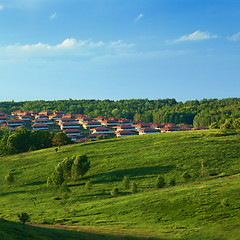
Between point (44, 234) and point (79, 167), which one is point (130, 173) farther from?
point (44, 234)

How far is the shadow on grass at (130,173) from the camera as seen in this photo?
79625 millimetres

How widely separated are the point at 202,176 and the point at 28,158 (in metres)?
60.8

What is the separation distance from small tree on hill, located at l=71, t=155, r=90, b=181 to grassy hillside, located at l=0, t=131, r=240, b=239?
214 centimetres

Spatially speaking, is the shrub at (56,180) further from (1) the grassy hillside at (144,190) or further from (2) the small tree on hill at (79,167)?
(2) the small tree on hill at (79,167)

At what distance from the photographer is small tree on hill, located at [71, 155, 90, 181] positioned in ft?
266

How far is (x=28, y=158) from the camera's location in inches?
4112

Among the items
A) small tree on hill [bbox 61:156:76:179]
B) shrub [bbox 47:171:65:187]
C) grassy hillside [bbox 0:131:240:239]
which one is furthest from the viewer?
small tree on hill [bbox 61:156:76:179]

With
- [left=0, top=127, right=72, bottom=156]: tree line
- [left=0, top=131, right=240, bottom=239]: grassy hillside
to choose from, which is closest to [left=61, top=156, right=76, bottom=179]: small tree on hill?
[left=0, top=131, right=240, bottom=239]: grassy hillside

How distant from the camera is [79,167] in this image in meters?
81.7

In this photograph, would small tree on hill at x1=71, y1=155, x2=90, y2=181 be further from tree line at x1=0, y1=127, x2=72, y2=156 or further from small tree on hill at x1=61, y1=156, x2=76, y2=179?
tree line at x1=0, y1=127, x2=72, y2=156

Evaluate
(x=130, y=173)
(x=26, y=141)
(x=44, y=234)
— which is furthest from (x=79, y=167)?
(x=26, y=141)

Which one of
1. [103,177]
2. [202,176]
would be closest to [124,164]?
[103,177]

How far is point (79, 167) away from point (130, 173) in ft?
46.7

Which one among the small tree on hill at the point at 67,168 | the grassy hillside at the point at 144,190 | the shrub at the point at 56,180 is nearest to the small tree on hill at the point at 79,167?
the small tree on hill at the point at 67,168
